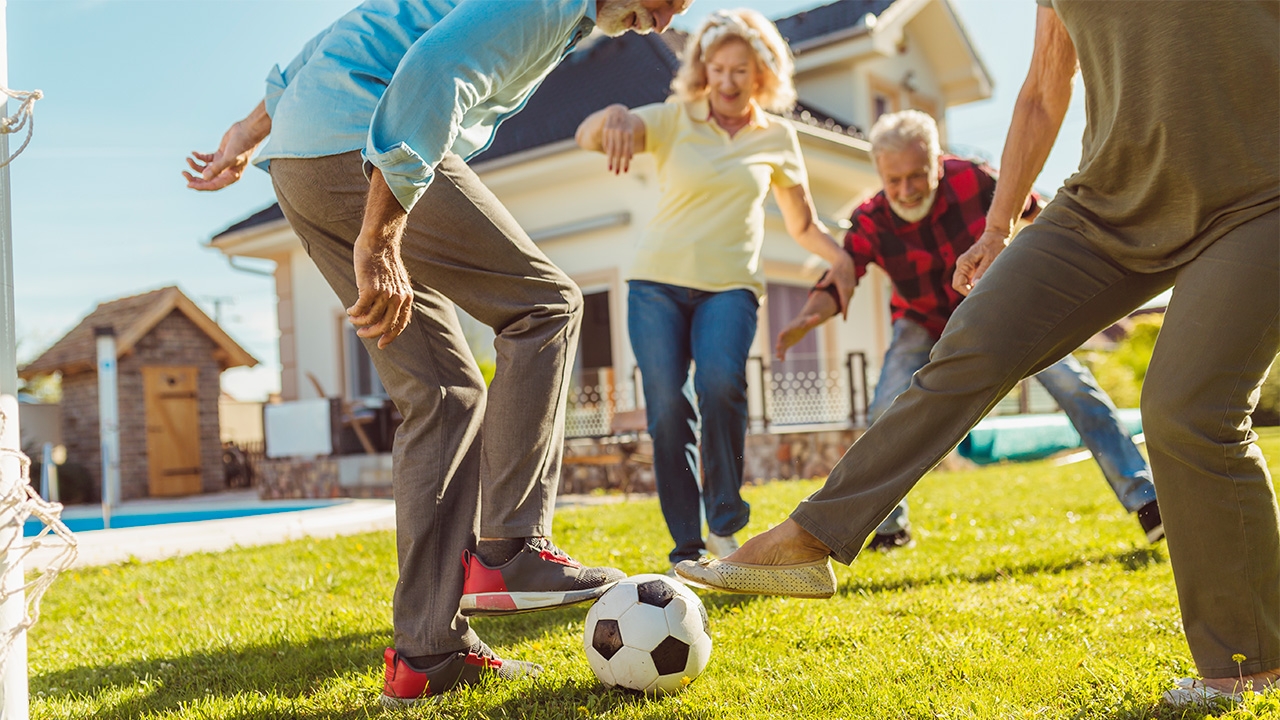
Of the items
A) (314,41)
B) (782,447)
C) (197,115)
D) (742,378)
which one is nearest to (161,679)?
(314,41)

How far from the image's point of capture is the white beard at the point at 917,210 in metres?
4.52

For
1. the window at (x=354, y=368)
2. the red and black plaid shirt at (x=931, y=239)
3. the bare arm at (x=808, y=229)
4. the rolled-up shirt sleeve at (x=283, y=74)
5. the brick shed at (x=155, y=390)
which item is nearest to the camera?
the rolled-up shirt sleeve at (x=283, y=74)

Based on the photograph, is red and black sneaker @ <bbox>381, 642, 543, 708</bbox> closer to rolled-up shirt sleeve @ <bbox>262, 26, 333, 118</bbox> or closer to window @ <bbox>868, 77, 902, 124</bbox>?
rolled-up shirt sleeve @ <bbox>262, 26, 333, 118</bbox>

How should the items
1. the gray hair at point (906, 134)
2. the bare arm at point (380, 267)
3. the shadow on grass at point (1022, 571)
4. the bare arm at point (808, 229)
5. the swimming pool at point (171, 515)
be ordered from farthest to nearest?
the swimming pool at point (171, 515) < the gray hair at point (906, 134) < the bare arm at point (808, 229) < the shadow on grass at point (1022, 571) < the bare arm at point (380, 267)

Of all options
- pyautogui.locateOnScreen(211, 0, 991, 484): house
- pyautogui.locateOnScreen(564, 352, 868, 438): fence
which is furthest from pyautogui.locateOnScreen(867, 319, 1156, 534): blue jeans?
pyautogui.locateOnScreen(564, 352, 868, 438): fence

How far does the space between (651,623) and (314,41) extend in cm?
175

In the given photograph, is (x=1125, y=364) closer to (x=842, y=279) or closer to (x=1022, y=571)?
(x=1022, y=571)

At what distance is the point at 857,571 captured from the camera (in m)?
3.95

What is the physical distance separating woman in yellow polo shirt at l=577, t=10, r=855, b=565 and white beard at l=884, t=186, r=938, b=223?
20.7 inches

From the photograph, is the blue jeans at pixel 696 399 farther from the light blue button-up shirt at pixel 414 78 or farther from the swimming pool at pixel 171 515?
the swimming pool at pixel 171 515

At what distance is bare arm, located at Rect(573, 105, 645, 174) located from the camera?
12.2 feet

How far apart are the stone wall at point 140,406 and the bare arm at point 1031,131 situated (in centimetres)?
1651

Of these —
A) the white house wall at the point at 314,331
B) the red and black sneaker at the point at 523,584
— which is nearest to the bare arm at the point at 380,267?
the red and black sneaker at the point at 523,584

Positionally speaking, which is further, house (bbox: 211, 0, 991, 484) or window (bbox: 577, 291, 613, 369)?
window (bbox: 577, 291, 613, 369)
